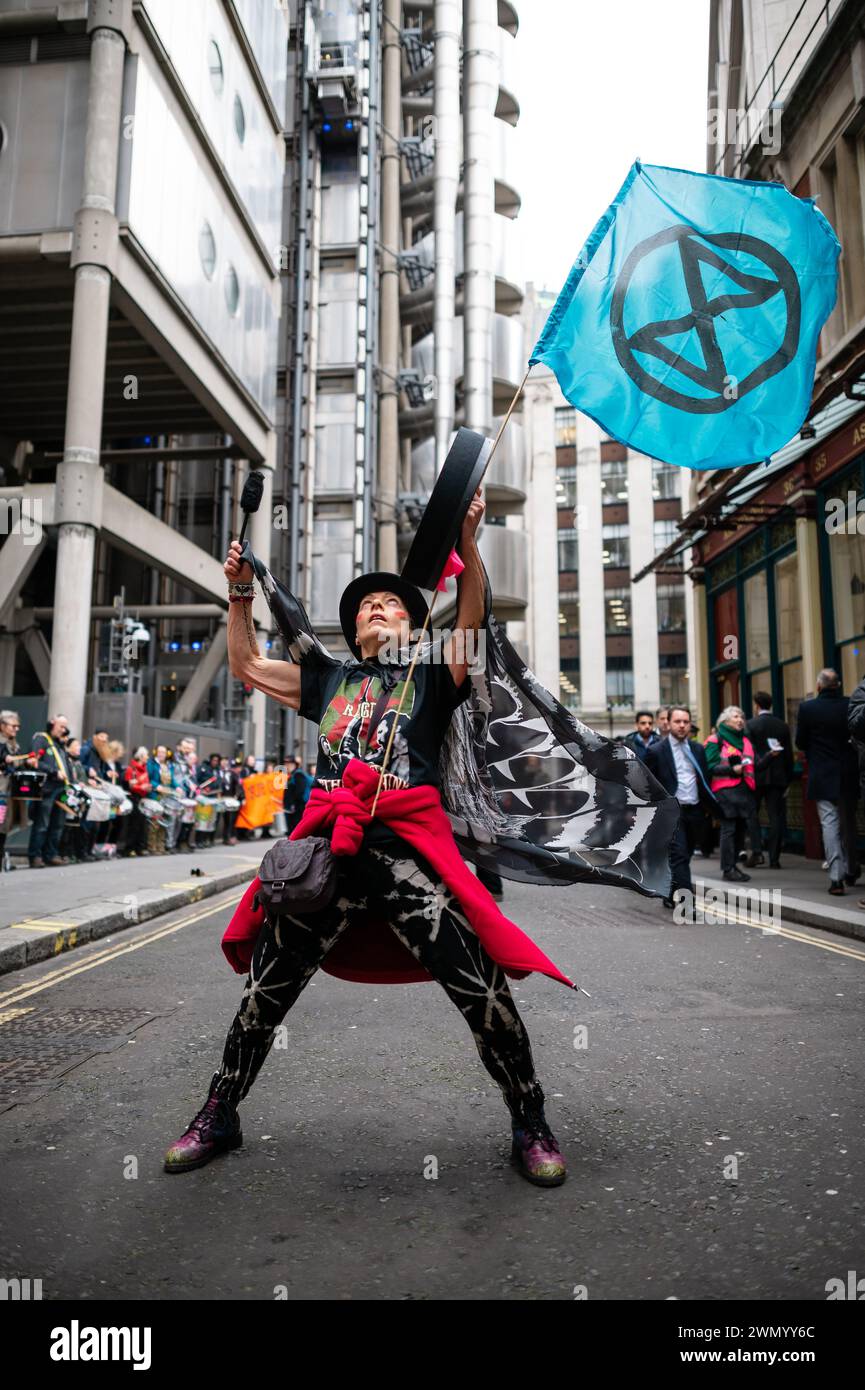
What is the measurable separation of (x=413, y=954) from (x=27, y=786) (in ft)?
39.1

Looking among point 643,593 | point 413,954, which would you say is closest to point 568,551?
point 643,593

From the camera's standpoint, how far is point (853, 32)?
515 inches

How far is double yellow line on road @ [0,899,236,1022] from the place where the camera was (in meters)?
5.79

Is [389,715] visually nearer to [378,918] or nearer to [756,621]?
[378,918]

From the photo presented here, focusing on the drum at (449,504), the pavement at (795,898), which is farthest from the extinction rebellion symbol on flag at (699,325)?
the pavement at (795,898)

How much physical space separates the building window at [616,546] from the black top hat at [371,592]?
218ft

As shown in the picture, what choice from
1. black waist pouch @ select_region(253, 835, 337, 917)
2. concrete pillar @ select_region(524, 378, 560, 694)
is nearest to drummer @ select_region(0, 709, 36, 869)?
black waist pouch @ select_region(253, 835, 337, 917)

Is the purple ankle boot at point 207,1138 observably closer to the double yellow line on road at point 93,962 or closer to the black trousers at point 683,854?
the double yellow line on road at point 93,962

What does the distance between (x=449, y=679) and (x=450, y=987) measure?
100 cm

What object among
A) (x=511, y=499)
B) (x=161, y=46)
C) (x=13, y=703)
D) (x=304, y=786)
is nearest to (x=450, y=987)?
(x=304, y=786)

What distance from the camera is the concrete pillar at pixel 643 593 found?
2576 inches

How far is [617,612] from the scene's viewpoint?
221 ft

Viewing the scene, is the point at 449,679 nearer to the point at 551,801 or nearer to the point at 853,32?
the point at 551,801

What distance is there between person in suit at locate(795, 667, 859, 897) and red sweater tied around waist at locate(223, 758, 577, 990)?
7.61m
